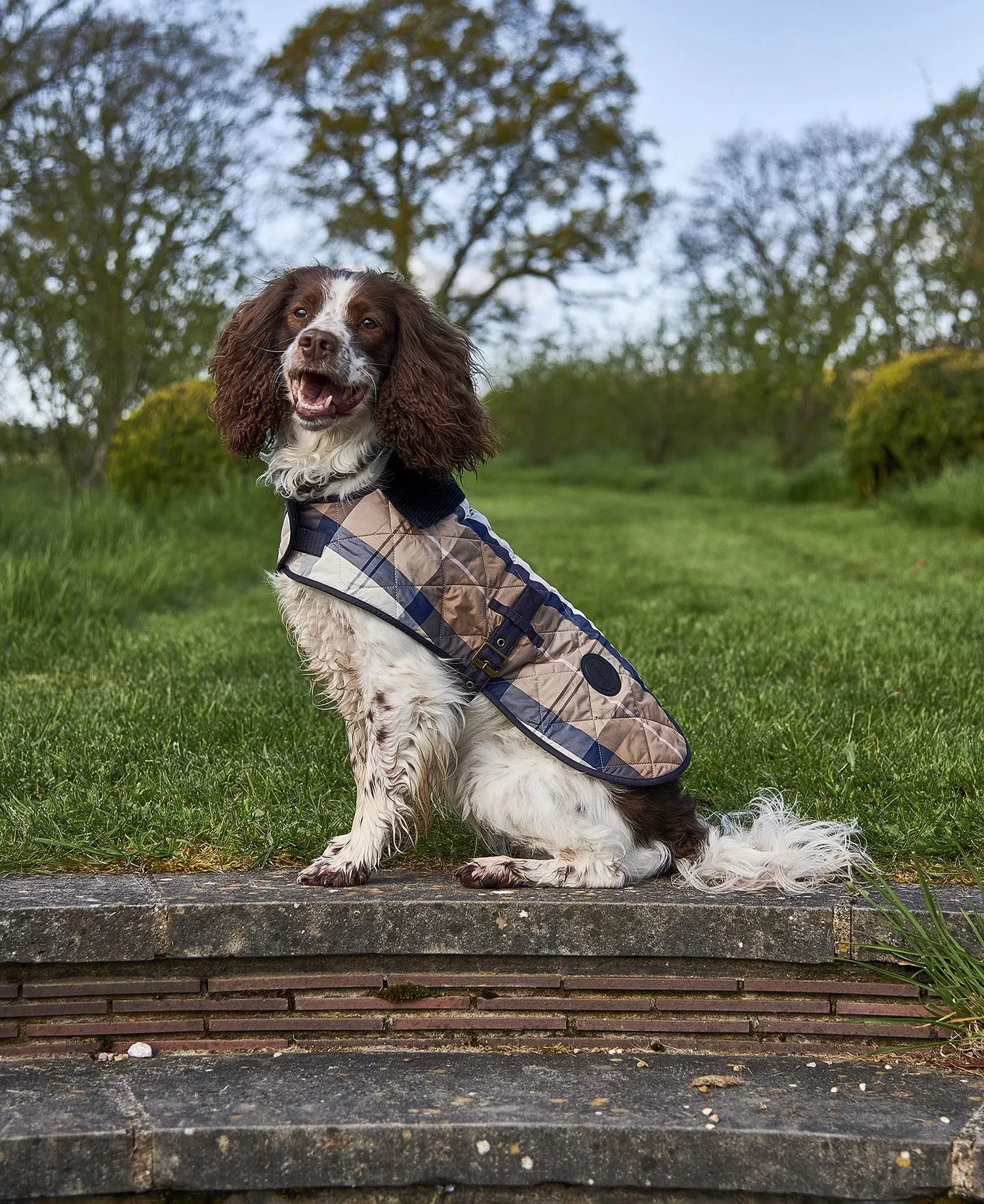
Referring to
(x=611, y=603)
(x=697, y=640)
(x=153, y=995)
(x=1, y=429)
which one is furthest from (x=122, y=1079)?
(x=1, y=429)

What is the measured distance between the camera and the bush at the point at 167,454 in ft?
34.2

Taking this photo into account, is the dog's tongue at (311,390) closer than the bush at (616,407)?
Yes

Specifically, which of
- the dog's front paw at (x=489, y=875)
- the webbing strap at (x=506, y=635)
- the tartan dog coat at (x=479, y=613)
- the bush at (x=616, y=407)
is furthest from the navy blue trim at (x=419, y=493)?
the bush at (x=616, y=407)

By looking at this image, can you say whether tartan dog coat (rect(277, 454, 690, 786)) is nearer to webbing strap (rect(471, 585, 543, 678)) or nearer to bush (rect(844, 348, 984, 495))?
webbing strap (rect(471, 585, 543, 678))

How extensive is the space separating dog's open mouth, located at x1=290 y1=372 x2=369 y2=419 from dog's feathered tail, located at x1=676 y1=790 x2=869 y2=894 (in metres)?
1.44

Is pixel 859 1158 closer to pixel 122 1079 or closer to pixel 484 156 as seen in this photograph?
pixel 122 1079

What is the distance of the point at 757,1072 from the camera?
2529 mm

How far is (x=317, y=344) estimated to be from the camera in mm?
2994

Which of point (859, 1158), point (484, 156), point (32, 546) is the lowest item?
point (859, 1158)

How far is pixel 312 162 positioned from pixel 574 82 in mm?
5563

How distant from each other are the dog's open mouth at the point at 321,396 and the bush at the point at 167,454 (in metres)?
7.58

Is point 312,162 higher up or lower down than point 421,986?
higher up

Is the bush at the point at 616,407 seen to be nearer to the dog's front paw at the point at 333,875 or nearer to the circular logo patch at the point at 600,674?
the circular logo patch at the point at 600,674

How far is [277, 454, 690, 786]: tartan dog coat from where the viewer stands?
2.97 meters
